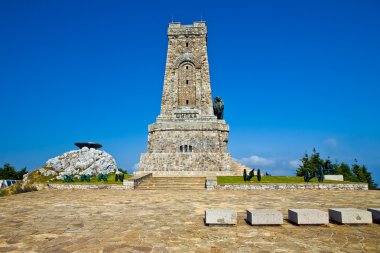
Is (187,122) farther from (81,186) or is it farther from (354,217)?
(354,217)

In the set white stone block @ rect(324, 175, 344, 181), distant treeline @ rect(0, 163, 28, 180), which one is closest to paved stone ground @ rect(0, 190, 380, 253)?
white stone block @ rect(324, 175, 344, 181)

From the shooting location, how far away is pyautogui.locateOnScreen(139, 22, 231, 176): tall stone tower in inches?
1219

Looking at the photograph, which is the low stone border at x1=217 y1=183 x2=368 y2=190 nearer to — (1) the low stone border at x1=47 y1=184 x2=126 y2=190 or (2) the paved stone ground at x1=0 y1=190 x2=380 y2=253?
(1) the low stone border at x1=47 y1=184 x2=126 y2=190

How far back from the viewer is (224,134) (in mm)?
35875

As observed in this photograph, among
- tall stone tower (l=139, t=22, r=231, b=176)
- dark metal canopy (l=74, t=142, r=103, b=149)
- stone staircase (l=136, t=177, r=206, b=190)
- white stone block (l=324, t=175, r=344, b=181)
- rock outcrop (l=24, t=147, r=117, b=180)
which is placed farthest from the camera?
dark metal canopy (l=74, t=142, r=103, b=149)

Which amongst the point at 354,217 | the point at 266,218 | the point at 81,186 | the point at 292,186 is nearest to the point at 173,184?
the point at 81,186

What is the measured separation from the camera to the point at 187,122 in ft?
116

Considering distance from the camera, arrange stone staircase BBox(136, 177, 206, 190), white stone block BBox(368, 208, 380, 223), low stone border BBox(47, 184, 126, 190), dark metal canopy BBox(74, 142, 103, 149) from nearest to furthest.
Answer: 1. white stone block BBox(368, 208, 380, 223)
2. low stone border BBox(47, 184, 126, 190)
3. stone staircase BBox(136, 177, 206, 190)
4. dark metal canopy BBox(74, 142, 103, 149)

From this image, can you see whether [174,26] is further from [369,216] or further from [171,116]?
[369,216]

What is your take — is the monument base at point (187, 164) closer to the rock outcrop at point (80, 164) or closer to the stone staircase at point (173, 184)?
the rock outcrop at point (80, 164)

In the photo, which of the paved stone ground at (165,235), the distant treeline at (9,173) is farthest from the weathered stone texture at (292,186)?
the distant treeline at (9,173)

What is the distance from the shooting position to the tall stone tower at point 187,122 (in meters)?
31.0

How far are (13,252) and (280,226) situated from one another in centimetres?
643

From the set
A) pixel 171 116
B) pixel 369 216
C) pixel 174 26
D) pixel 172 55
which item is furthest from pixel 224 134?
pixel 369 216
